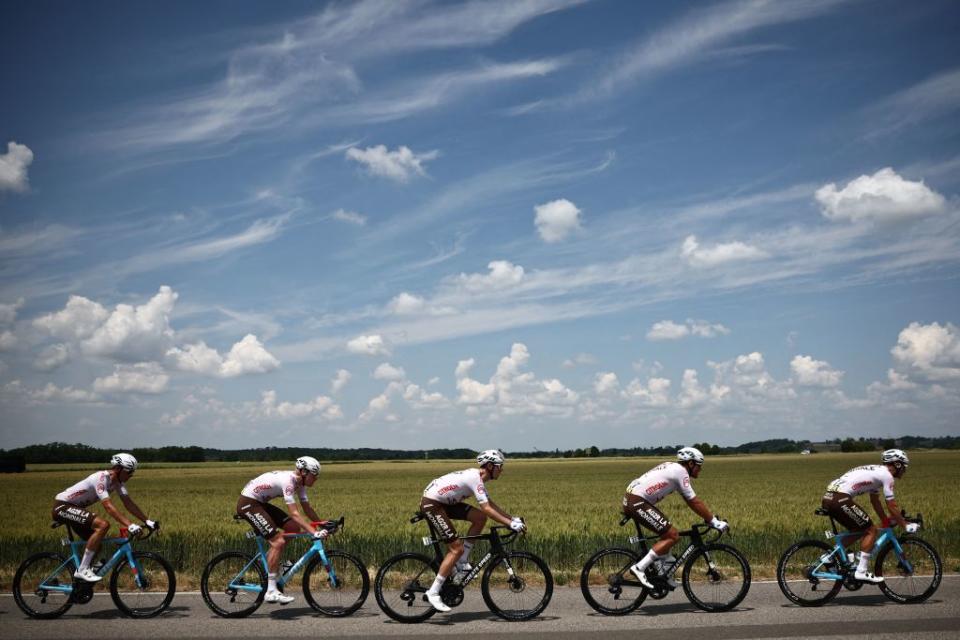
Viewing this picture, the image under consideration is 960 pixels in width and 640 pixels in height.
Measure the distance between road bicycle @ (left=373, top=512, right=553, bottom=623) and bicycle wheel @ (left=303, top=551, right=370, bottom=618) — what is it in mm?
416

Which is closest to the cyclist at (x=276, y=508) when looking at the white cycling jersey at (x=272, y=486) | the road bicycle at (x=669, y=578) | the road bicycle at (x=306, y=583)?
the white cycling jersey at (x=272, y=486)

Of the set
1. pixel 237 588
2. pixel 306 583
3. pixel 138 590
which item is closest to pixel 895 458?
pixel 306 583

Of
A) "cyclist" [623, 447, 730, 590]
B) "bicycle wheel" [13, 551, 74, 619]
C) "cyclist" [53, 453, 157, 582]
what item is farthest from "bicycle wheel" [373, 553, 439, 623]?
"bicycle wheel" [13, 551, 74, 619]

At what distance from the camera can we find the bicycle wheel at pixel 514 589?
31.2 ft

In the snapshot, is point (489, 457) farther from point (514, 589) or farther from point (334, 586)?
point (334, 586)

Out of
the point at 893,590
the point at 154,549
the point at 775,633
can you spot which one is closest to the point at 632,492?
the point at 775,633

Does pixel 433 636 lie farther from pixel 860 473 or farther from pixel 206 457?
pixel 206 457

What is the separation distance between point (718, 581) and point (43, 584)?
8460mm

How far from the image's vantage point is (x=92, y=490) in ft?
33.4

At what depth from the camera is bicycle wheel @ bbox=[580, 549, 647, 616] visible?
31.6 feet

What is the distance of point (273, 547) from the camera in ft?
32.1

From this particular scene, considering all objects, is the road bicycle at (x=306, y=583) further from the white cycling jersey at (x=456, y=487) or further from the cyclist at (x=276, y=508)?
the white cycling jersey at (x=456, y=487)

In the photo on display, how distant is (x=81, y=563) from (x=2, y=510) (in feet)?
103

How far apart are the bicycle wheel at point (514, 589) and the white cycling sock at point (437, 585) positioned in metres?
0.50
